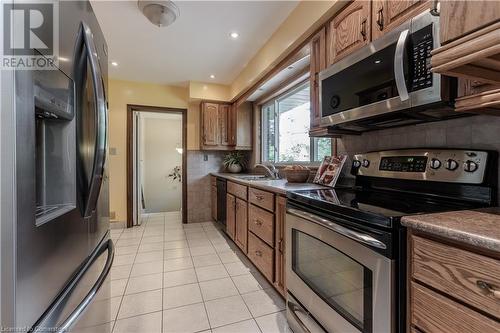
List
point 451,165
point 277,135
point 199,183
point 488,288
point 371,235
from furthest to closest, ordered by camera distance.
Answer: point 199,183
point 277,135
point 451,165
point 371,235
point 488,288

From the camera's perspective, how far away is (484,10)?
Result: 68cm

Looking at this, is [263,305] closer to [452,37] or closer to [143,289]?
[143,289]

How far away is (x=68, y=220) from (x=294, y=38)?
205cm

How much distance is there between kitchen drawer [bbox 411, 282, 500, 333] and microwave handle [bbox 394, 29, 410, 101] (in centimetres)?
80

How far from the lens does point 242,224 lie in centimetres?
251

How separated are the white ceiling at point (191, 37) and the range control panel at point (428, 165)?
1.48m

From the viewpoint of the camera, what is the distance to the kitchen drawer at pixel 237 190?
243 centimetres

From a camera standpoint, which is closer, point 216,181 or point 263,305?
point 263,305

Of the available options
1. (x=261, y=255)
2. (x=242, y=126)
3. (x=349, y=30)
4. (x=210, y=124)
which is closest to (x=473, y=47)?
(x=349, y=30)

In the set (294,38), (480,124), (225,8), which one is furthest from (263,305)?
(225,8)

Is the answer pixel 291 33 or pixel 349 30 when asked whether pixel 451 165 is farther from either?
pixel 291 33

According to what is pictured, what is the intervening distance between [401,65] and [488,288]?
90 centimetres

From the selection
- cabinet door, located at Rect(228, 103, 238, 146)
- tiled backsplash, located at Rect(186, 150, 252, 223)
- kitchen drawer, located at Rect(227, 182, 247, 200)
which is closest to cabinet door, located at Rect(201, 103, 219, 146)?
cabinet door, located at Rect(228, 103, 238, 146)

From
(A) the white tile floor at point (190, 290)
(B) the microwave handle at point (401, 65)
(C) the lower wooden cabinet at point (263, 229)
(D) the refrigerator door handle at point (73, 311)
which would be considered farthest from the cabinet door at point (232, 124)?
(D) the refrigerator door handle at point (73, 311)
